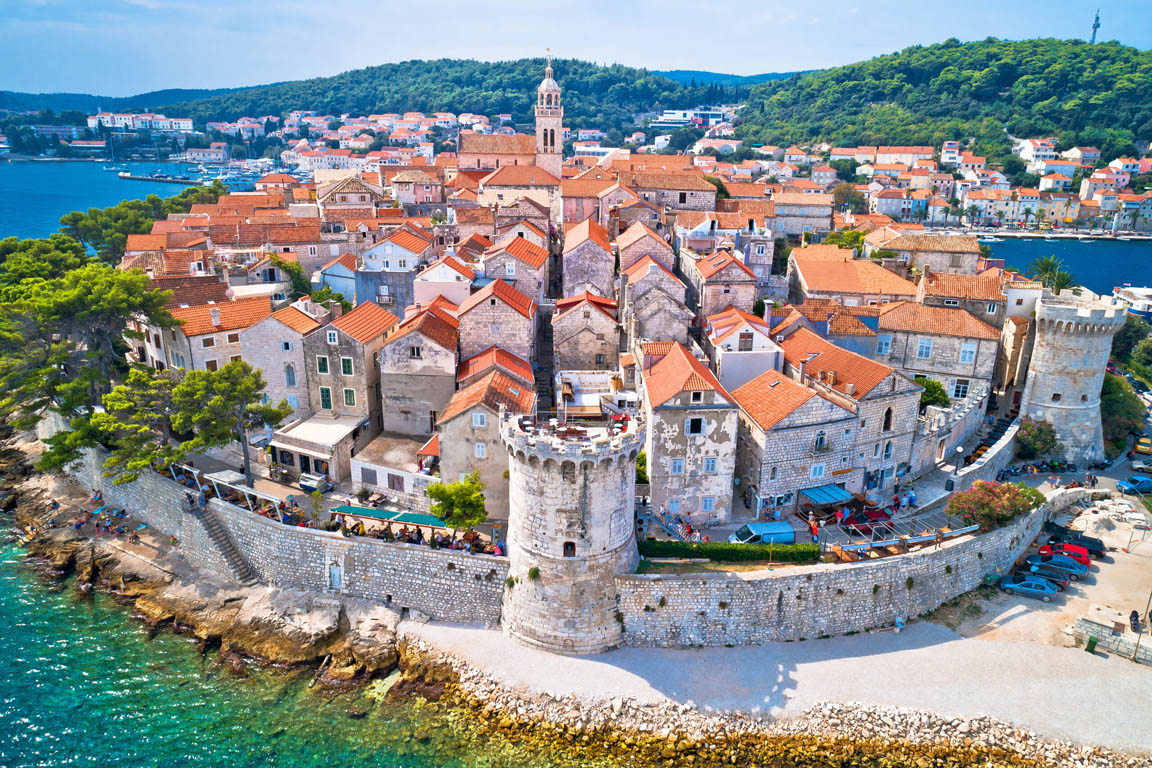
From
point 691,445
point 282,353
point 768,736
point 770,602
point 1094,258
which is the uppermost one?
point 282,353

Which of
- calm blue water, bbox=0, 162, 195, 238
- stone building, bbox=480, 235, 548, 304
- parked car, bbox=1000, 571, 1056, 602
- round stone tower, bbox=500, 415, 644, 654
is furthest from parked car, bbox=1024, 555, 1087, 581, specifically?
calm blue water, bbox=0, 162, 195, 238

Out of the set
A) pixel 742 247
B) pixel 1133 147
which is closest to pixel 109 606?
pixel 742 247

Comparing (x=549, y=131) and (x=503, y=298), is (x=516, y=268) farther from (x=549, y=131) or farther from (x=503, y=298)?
(x=549, y=131)

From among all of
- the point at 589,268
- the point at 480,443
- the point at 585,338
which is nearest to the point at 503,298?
the point at 585,338

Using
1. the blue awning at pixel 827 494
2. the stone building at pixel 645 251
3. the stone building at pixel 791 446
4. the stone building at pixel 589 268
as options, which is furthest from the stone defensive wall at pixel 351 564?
the stone building at pixel 645 251

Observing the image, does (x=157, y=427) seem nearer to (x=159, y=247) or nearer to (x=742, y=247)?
(x=159, y=247)

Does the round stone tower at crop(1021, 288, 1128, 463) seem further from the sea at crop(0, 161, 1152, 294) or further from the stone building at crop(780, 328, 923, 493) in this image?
the sea at crop(0, 161, 1152, 294)
